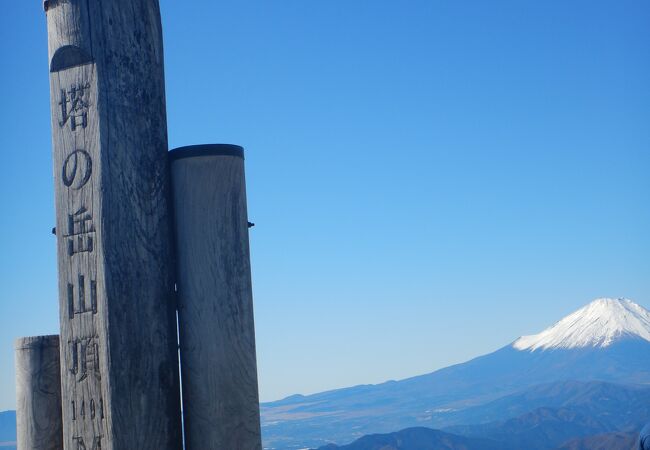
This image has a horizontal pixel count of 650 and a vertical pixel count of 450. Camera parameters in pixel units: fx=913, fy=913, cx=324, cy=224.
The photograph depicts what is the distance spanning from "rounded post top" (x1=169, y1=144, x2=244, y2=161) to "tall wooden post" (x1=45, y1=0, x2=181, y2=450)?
50 mm

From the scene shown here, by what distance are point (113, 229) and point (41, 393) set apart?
1.06 metres

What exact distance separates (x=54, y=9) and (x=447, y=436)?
559ft

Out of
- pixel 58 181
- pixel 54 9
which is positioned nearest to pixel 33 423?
pixel 58 181

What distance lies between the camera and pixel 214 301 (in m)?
3.39

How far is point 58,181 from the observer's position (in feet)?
11.4

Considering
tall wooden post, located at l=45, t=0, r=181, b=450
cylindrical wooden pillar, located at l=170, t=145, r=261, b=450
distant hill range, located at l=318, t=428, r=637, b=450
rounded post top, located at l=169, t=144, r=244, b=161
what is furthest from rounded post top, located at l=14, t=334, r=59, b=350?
distant hill range, located at l=318, t=428, r=637, b=450

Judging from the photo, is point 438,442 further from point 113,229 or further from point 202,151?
point 113,229

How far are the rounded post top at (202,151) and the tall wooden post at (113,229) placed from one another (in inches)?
2.0

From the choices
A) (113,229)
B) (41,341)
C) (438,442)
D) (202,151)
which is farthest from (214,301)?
(438,442)

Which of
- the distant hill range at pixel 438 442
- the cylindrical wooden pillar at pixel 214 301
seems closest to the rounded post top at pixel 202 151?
the cylindrical wooden pillar at pixel 214 301

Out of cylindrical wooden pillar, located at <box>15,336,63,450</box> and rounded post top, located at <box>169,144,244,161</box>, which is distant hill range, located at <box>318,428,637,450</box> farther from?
rounded post top, located at <box>169,144,244,161</box>

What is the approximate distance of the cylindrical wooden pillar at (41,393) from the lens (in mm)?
3908

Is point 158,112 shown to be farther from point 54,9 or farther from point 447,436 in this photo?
point 447,436

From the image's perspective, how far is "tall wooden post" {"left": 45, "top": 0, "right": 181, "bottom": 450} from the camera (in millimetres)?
3262
